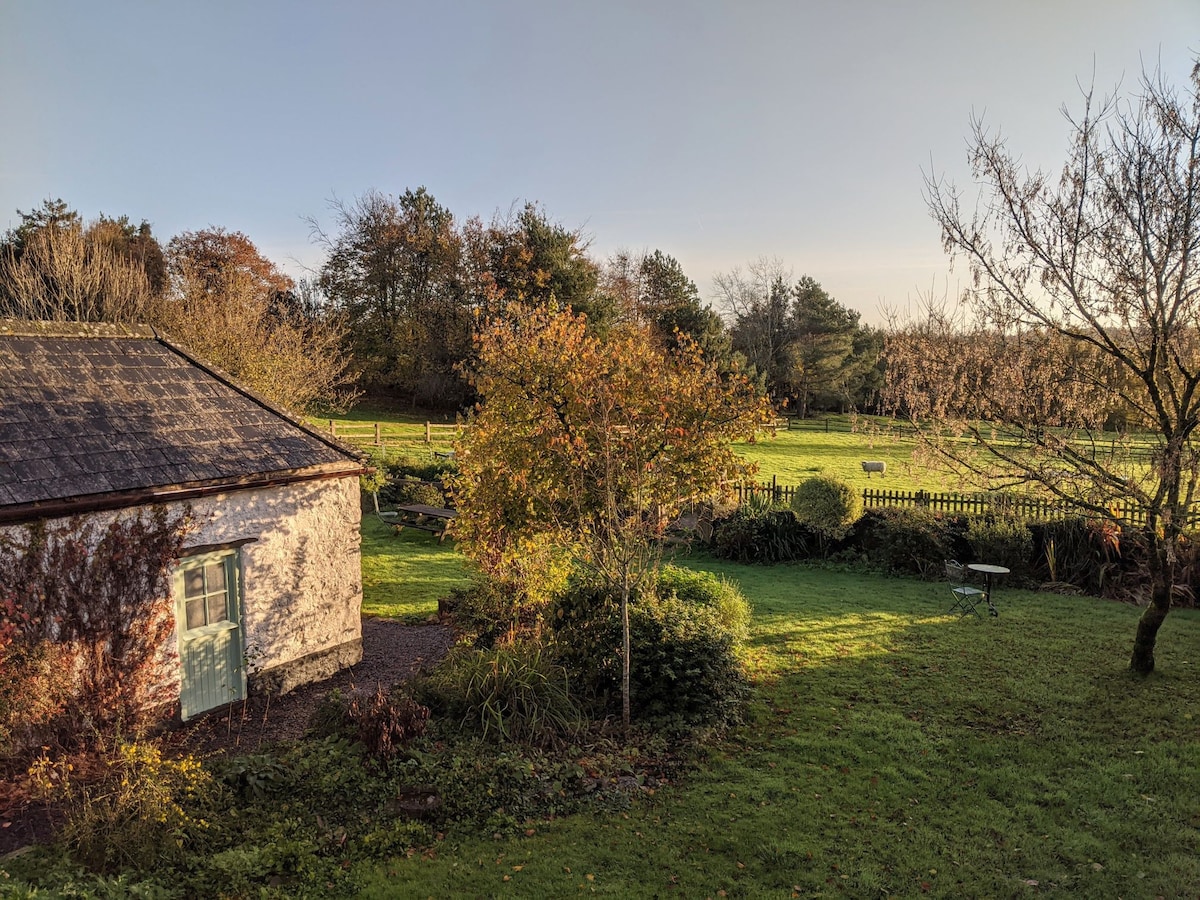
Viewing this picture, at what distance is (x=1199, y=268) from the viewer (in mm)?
8336

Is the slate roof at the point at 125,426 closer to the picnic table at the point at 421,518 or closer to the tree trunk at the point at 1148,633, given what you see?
the picnic table at the point at 421,518

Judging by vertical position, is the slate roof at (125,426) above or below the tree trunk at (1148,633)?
above

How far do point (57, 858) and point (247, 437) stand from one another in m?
5.41

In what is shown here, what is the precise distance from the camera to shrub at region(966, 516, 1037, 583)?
15.7 meters

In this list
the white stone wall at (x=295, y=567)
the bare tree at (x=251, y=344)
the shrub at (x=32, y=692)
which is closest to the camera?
the shrub at (x=32, y=692)

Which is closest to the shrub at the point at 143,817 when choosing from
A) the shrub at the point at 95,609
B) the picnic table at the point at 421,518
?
the shrub at the point at 95,609

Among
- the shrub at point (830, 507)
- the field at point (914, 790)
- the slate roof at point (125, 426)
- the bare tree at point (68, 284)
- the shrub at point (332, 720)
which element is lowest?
the field at point (914, 790)

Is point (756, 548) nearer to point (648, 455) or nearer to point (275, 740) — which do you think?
point (648, 455)

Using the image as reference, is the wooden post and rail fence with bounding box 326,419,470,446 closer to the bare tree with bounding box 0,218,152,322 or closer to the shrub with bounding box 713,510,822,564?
the bare tree with bounding box 0,218,152,322

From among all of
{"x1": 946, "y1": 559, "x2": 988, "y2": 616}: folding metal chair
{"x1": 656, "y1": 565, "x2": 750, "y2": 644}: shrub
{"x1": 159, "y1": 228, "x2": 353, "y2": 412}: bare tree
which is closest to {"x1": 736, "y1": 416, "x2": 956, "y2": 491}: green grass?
{"x1": 946, "y1": 559, "x2": 988, "y2": 616}: folding metal chair

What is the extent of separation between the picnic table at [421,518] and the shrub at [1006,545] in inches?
527

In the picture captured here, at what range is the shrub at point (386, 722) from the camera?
24.2ft

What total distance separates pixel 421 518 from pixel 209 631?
11.8 meters

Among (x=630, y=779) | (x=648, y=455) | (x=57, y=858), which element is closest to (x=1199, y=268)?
(x=648, y=455)
